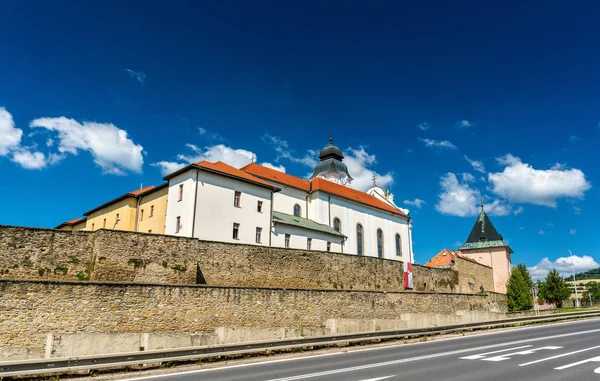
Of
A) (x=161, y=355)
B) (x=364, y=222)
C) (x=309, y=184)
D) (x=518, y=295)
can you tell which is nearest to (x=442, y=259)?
(x=518, y=295)

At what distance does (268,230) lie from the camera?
36.4 meters

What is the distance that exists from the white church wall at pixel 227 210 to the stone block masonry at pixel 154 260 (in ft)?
22.4

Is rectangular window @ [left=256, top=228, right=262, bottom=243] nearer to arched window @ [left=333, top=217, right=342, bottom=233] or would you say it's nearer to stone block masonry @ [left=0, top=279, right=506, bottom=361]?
stone block masonry @ [left=0, top=279, right=506, bottom=361]

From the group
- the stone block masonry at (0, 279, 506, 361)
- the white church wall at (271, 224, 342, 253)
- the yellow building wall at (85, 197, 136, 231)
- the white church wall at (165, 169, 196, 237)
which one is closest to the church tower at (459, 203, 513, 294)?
the white church wall at (271, 224, 342, 253)

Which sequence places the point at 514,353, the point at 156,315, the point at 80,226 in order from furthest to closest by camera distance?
1. the point at 80,226
2. the point at 156,315
3. the point at 514,353

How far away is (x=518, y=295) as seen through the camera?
52062 millimetres

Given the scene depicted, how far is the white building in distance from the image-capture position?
106ft

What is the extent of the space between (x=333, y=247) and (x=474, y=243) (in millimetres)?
42618

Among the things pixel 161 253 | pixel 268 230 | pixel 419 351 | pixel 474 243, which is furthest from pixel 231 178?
pixel 474 243

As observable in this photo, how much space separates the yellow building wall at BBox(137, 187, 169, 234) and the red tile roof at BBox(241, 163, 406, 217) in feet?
43.2

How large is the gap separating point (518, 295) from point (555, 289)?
1018 centimetres

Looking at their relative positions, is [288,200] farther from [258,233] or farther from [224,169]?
[224,169]

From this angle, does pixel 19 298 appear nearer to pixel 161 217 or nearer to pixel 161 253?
pixel 161 253

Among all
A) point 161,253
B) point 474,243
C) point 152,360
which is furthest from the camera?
point 474,243
